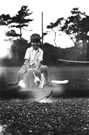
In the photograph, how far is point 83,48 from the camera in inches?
1435

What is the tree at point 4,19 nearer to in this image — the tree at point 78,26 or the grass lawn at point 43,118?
the tree at point 78,26

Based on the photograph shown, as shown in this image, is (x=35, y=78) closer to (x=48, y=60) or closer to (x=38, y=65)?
(x=38, y=65)

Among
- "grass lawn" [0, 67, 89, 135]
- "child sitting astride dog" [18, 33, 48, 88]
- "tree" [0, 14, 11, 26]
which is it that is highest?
"tree" [0, 14, 11, 26]

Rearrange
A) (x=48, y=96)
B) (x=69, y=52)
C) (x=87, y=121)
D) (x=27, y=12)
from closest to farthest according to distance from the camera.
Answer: (x=87, y=121) → (x=48, y=96) → (x=27, y=12) → (x=69, y=52)

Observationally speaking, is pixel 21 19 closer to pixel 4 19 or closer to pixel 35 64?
pixel 4 19

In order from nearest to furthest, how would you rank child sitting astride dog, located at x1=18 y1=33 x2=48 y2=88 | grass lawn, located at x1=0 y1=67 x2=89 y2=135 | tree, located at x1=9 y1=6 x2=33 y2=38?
grass lawn, located at x1=0 y1=67 x2=89 y2=135, child sitting astride dog, located at x1=18 y1=33 x2=48 y2=88, tree, located at x1=9 y1=6 x2=33 y2=38

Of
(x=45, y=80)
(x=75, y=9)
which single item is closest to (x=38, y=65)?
(x=45, y=80)

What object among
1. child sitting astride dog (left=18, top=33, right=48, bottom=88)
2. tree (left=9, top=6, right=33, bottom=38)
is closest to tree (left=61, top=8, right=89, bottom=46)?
tree (left=9, top=6, right=33, bottom=38)

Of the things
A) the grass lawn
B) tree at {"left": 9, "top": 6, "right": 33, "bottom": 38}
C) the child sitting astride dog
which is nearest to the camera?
the grass lawn

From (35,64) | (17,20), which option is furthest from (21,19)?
(35,64)

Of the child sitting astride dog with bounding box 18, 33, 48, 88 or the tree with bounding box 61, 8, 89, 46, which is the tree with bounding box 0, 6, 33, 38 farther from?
the child sitting astride dog with bounding box 18, 33, 48, 88

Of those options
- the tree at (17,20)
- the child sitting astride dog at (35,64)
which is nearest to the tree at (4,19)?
the tree at (17,20)

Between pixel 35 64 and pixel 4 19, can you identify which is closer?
pixel 35 64

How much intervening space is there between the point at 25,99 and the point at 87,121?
3770 mm
